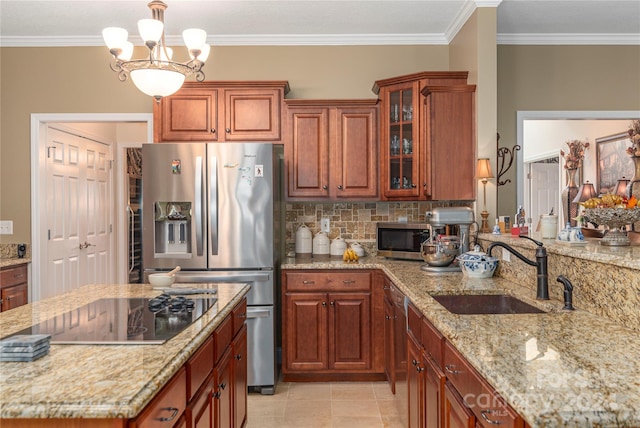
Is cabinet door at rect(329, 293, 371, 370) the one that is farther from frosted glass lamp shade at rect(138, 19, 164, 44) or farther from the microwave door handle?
frosted glass lamp shade at rect(138, 19, 164, 44)

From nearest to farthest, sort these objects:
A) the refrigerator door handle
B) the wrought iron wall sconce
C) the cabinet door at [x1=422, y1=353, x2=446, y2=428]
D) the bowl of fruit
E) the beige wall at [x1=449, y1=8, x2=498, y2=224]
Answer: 1. the cabinet door at [x1=422, y1=353, x2=446, y2=428]
2. the bowl of fruit
3. the beige wall at [x1=449, y1=8, x2=498, y2=224]
4. the refrigerator door handle
5. the wrought iron wall sconce

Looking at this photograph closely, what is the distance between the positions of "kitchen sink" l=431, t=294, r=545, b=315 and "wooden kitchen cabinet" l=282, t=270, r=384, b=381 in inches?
52.3

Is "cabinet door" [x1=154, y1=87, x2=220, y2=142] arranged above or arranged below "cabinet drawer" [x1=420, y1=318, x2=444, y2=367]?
above

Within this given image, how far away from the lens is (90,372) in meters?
1.25

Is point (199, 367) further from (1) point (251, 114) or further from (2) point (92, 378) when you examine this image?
(1) point (251, 114)

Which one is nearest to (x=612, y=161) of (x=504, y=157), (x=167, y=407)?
(x=504, y=157)

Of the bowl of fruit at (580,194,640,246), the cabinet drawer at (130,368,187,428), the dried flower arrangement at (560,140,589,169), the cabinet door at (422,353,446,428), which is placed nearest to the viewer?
the cabinet drawer at (130,368,187,428)

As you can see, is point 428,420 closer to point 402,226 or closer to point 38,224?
point 402,226

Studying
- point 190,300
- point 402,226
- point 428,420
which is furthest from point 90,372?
point 402,226

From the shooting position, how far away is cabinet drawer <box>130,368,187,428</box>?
3.99 ft

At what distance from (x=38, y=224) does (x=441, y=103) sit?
3.47m

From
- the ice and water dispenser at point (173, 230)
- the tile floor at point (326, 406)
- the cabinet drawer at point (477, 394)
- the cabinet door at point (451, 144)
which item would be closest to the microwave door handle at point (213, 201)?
the ice and water dispenser at point (173, 230)

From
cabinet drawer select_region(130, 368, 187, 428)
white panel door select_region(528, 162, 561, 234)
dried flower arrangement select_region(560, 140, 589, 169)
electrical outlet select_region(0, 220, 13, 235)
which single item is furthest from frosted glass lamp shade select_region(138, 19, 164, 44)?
white panel door select_region(528, 162, 561, 234)

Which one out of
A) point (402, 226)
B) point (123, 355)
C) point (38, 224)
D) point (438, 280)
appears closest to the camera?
point (123, 355)
